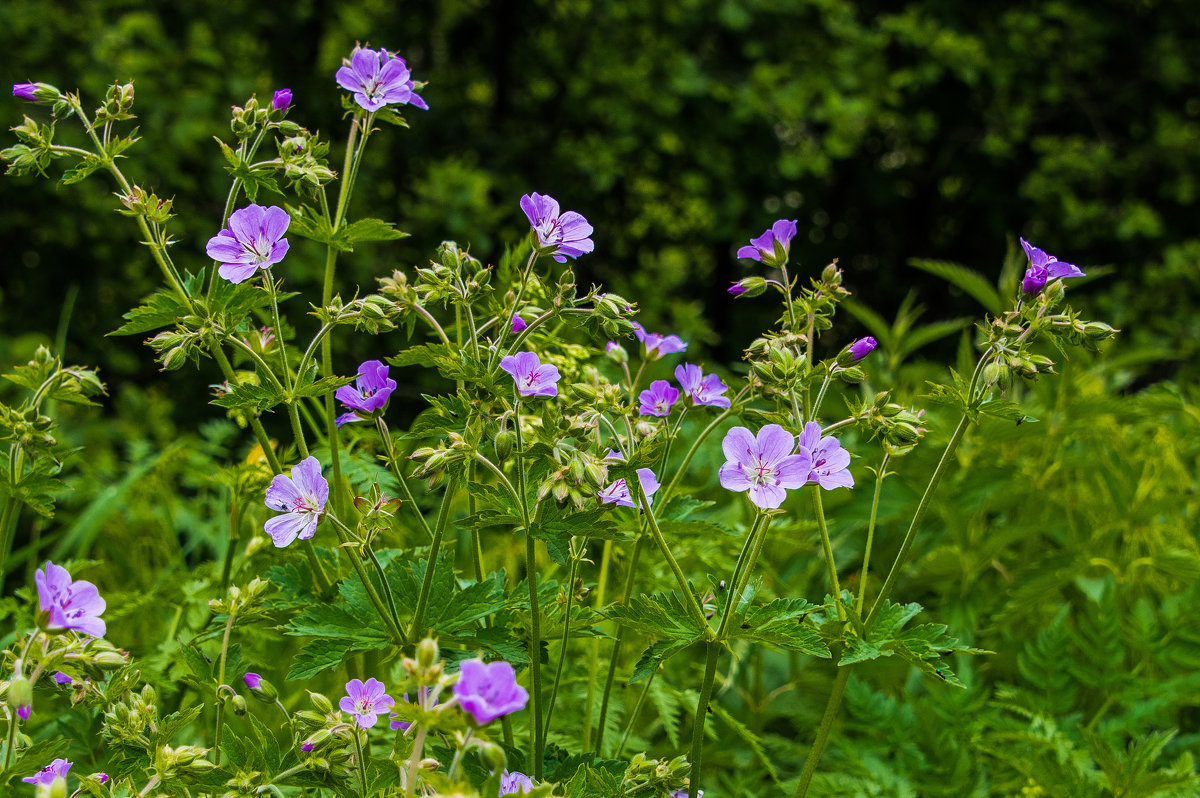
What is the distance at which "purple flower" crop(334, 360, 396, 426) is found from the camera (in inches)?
49.6

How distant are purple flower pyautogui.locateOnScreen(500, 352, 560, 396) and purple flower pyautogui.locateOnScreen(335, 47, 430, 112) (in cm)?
48

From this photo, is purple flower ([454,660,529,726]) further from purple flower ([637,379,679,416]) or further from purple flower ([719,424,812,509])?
purple flower ([637,379,679,416])

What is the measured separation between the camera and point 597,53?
459cm

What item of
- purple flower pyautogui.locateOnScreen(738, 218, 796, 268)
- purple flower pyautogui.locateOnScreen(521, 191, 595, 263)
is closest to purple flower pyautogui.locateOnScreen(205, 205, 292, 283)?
purple flower pyautogui.locateOnScreen(521, 191, 595, 263)

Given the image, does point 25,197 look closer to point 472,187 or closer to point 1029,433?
point 472,187

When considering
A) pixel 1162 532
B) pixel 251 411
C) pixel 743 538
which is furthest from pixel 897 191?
pixel 251 411

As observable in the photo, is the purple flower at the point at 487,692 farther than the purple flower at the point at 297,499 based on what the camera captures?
No

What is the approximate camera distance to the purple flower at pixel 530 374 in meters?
1.07

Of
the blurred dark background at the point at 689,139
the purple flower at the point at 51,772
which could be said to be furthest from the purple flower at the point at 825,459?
the blurred dark background at the point at 689,139

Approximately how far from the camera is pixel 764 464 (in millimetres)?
1180

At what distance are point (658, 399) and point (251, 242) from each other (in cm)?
58

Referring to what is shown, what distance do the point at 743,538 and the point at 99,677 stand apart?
907mm

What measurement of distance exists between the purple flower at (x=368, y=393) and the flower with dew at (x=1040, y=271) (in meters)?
0.78

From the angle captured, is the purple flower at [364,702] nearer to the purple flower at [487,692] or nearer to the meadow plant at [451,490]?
the meadow plant at [451,490]
